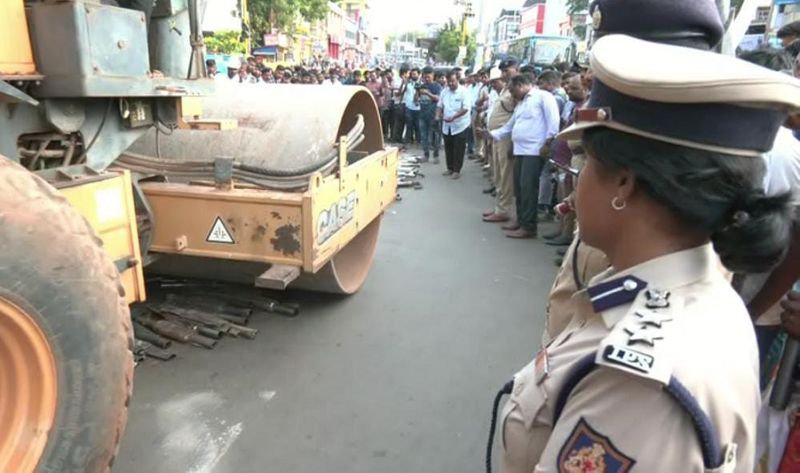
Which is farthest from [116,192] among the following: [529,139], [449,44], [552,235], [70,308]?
[449,44]

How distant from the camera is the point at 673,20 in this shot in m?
1.33

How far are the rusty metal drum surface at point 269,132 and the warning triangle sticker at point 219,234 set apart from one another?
0.50 meters

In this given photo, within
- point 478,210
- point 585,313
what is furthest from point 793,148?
point 478,210

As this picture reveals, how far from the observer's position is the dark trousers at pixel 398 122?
13758mm

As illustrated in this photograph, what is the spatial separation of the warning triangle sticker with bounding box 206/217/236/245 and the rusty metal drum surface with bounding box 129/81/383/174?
50 centimetres

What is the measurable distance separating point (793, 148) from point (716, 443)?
142 centimetres

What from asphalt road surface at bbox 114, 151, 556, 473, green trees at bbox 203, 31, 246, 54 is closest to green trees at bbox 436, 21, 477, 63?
green trees at bbox 203, 31, 246, 54

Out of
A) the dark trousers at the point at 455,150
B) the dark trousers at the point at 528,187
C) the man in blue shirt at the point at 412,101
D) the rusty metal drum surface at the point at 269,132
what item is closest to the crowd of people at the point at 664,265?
the rusty metal drum surface at the point at 269,132

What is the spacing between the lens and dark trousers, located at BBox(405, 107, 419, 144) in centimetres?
1295

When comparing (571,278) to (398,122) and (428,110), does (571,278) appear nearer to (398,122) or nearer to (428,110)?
(428,110)

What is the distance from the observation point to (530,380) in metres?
1.00

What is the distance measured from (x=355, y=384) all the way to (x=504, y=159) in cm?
427

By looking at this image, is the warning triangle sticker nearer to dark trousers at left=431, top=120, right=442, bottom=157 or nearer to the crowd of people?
the crowd of people

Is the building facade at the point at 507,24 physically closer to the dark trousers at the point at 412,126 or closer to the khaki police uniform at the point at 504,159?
the dark trousers at the point at 412,126
